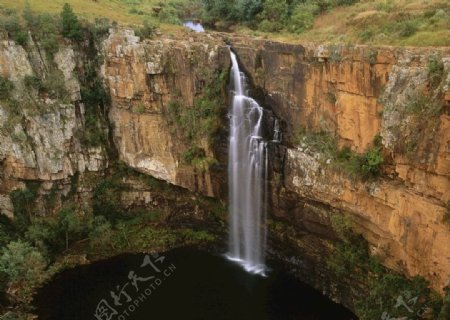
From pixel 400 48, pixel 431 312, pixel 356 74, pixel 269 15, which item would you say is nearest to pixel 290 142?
pixel 356 74

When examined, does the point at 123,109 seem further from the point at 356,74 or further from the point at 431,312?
the point at 431,312

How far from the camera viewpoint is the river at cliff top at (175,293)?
65.2 feet

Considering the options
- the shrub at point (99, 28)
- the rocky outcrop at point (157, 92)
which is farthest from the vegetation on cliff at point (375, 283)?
the shrub at point (99, 28)

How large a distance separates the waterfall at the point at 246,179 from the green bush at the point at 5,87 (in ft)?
36.2

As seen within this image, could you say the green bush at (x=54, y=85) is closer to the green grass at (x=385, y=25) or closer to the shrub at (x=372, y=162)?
the green grass at (x=385, y=25)

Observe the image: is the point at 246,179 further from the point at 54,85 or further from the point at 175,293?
the point at 54,85

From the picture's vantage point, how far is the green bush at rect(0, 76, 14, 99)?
71.3 feet

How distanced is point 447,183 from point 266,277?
1068 centimetres

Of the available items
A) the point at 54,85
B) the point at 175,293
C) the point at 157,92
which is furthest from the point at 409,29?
the point at 54,85

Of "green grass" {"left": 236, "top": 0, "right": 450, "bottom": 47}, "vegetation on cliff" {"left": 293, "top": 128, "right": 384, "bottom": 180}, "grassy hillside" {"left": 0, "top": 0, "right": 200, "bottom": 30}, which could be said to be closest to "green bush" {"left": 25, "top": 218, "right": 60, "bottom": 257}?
"grassy hillside" {"left": 0, "top": 0, "right": 200, "bottom": 30}

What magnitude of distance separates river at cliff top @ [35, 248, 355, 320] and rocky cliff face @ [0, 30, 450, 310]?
2.20 meters

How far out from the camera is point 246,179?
2284cm

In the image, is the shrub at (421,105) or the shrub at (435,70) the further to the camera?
the shrub at (421,105)

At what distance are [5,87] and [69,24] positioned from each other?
177 inches
